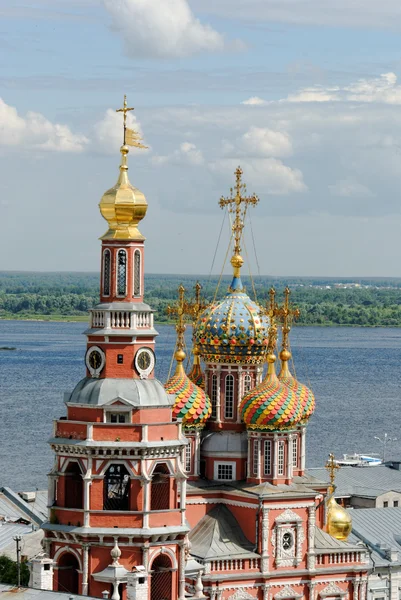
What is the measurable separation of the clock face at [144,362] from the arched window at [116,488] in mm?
1538

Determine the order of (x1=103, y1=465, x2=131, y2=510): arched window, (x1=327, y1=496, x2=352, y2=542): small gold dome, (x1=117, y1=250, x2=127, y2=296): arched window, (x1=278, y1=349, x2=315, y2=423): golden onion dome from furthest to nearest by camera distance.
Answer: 1. (x1=327, y1=496, x2=352, y2=542): small gold dome
2. (x1=278, y1=349, x2=315, y2=423): golden onion dome
3. (x1=117, y1=250, x2=127, y2=296): arched window
4. (x1=103, y1=465, x2=131, y2=510): arched window

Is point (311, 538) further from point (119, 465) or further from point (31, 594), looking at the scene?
point (31, 594)

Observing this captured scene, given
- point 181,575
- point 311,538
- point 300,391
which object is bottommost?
point 311,538

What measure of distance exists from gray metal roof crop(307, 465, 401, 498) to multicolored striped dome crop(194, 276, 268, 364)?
14.8 metres

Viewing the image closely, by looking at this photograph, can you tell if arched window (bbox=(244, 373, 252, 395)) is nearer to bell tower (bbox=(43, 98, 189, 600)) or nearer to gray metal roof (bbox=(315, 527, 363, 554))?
gray metal roof (bbox=(315, 527, 363, 554))

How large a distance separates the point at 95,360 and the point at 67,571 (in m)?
3.30

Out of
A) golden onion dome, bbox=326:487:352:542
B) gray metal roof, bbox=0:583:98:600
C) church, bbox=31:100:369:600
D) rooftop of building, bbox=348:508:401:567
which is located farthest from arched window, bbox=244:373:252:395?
gray metal roof, bbox=0:583:98:600

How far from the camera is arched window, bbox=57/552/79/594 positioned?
3016 cm

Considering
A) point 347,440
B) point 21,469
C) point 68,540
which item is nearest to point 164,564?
point 68,540

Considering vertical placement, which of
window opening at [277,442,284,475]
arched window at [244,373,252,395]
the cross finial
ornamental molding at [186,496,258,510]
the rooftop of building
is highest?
the cross finial

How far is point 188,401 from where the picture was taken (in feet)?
121

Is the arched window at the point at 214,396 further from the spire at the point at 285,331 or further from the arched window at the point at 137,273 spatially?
the arched window at the point at 137,273

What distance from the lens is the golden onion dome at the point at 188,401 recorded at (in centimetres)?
3688

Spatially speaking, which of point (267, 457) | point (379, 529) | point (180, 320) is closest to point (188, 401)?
point (267, 457)
